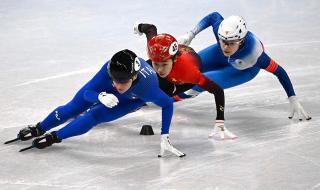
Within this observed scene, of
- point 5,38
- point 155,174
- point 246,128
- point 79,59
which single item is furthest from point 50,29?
point 155,174

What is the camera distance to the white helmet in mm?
6910

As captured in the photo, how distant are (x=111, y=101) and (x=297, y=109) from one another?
7.17ft

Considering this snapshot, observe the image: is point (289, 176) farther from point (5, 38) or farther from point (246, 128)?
point (5, 38)

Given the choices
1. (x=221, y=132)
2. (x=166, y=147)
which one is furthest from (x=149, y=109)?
(x=166, y=147)

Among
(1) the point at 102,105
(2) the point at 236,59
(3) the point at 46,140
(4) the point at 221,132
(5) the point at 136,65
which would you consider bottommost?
(4) the point at 221,132

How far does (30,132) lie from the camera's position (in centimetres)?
678

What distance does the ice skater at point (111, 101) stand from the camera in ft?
19.7

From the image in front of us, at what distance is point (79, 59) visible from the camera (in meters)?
10.0

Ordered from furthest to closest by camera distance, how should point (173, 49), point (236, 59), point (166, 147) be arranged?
1. point (236, 59)
2. point (173, 49)
3. point (166, 147)

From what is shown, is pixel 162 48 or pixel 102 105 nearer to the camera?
pixel 162 48

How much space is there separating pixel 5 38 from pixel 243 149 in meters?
5.87

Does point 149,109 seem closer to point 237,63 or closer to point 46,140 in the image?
point 237,63

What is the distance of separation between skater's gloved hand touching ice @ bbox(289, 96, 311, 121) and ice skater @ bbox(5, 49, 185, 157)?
5.09 feet

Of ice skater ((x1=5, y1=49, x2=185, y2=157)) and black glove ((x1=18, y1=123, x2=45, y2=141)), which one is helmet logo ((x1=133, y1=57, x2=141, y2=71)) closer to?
ice skater ((x1=5, y1=49, x2=185, y2=157))
